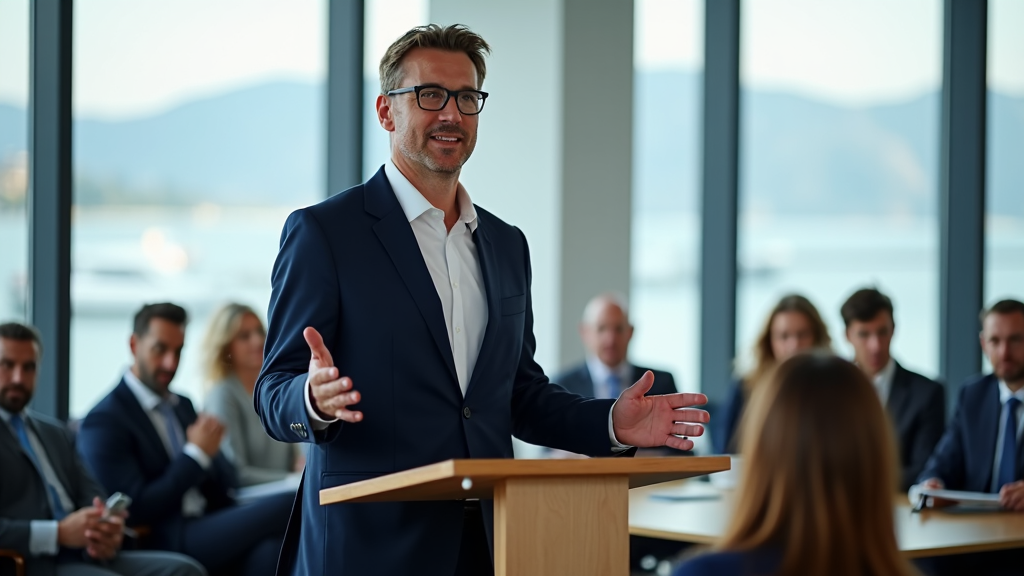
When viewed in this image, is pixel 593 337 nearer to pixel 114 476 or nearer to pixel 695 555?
pixel 114 476

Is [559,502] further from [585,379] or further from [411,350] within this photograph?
[585,379]

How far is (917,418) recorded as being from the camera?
16.2ft

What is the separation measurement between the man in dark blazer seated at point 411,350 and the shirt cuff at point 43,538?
1.83m

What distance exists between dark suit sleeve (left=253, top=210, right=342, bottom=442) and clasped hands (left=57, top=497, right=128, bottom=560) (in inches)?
78.4

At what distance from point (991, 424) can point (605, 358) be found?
172 cm

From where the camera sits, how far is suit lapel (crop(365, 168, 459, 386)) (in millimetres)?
2158

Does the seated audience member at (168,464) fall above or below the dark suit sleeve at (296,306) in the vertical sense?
below

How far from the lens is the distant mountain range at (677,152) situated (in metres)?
7.53

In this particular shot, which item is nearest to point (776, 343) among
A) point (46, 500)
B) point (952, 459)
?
point (952, 459)

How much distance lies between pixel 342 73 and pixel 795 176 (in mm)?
6081

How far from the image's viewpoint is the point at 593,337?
18.2ft

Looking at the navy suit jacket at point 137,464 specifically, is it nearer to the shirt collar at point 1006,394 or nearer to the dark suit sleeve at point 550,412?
the dark suit sleeve at point 550,412

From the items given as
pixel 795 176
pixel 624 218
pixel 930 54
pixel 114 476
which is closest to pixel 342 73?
pixel 624 218

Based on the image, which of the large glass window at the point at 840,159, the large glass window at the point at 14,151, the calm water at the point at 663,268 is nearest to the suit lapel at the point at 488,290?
the large glass window at the point at 14,151
